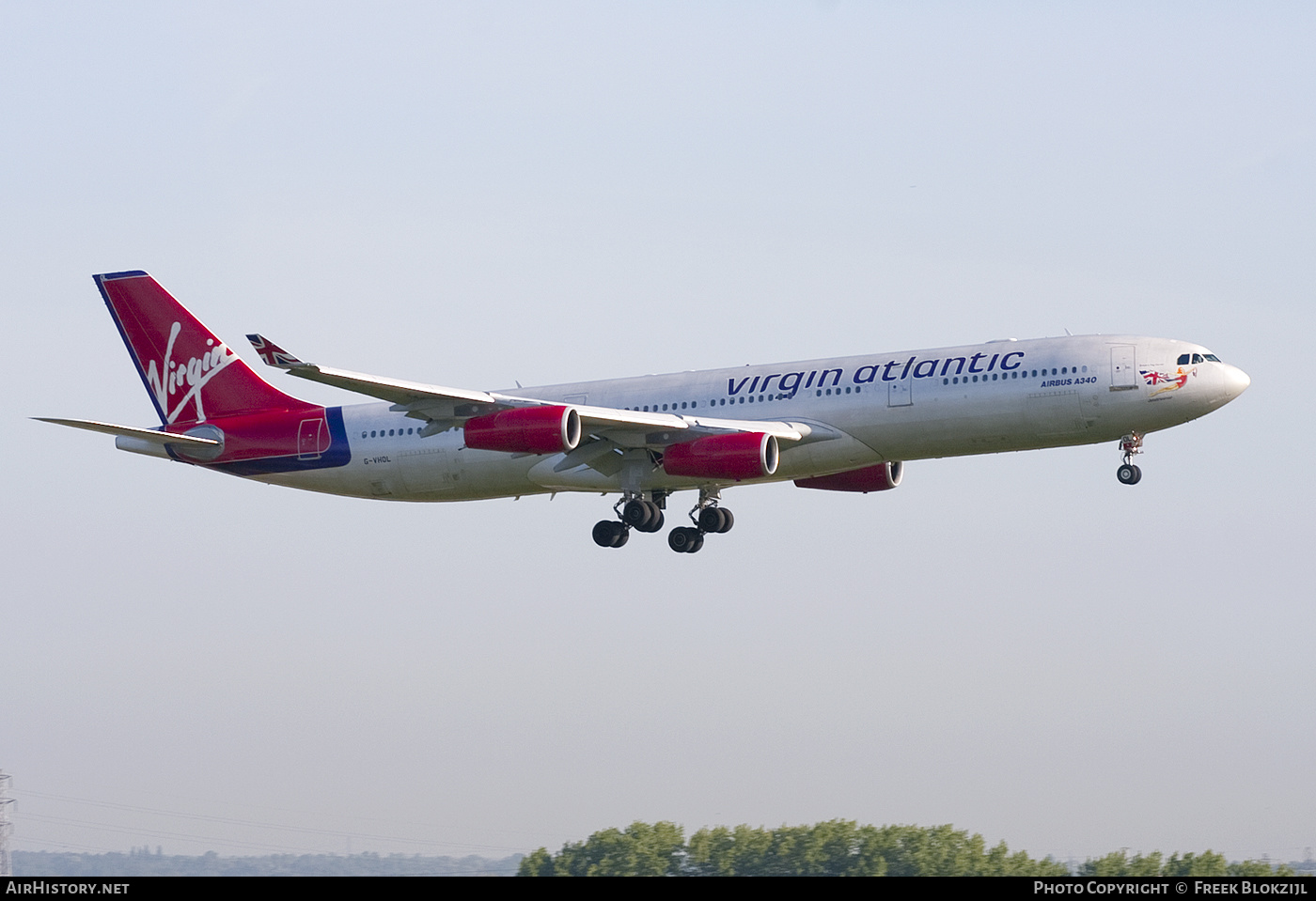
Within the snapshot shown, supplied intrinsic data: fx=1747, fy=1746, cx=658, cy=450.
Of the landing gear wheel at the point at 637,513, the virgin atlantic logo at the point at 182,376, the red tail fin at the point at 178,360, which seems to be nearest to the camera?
the landing gear wheel at the point at 637,513

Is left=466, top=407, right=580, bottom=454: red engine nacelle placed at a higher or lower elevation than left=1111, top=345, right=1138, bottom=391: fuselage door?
lower

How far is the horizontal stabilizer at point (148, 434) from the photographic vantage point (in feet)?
172

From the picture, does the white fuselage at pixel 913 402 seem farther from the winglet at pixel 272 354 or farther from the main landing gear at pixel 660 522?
the winglet at pixel 272 354

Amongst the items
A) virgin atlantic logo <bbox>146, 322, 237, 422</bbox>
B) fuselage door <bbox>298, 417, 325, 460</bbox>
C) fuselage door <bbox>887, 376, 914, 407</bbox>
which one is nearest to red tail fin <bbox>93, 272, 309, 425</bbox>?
virgin atlantic logo <bbox>146, 322, 237, 422</bbox>

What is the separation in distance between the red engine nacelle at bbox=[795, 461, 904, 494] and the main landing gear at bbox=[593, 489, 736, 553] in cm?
289

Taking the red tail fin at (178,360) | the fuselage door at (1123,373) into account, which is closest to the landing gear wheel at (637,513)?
the red tail fin at (178,360)

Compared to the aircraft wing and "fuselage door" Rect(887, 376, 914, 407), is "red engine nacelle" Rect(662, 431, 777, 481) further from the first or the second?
"fuselage door" Rect(887, 376, 914, 407)

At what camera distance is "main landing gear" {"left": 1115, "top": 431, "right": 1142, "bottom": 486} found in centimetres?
5041

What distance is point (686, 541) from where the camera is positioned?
57.7 metres

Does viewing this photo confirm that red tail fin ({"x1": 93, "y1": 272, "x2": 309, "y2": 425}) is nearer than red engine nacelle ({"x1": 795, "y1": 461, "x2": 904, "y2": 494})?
No

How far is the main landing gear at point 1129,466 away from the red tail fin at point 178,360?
88.8 ft

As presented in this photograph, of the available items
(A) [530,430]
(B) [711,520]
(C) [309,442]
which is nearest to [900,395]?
(B) [711,520]
